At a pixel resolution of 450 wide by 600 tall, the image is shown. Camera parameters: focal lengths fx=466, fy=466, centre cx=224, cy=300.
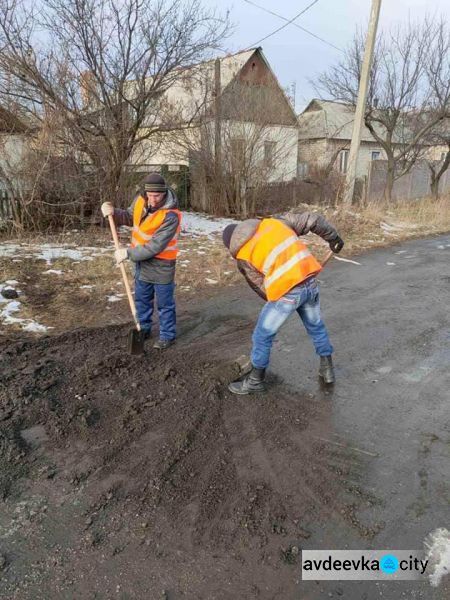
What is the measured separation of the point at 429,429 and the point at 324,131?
31.4 meters

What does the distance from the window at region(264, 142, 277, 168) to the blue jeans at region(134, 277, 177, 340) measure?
9.82m

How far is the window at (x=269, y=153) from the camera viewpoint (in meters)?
13.6

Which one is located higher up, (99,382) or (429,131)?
(429,131)

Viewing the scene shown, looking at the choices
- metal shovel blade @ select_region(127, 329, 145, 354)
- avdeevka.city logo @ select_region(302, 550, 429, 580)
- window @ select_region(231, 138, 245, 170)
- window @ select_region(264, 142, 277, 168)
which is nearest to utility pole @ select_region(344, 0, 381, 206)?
window @ select_region(264, 142, 277, 168)

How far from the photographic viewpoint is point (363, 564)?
89.8 inches

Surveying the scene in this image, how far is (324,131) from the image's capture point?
31.7m

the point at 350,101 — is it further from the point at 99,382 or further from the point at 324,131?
the point at 99,382

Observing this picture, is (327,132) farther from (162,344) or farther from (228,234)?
(228,234)

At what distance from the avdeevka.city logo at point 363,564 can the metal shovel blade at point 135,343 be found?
256 centimetres

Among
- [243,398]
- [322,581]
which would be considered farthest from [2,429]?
[322,581]

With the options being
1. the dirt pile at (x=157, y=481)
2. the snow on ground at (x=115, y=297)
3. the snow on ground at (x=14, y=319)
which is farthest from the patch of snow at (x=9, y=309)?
the dirt pile at (x=157, y=481)

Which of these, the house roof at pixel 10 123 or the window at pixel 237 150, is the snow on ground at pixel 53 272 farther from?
the window at pixel 237 150

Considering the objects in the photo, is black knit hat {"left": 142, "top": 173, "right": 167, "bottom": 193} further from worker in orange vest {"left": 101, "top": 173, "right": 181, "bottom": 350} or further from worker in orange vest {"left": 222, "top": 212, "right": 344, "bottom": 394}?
worker in orange vest {"left": 222, "top": 212, "right": 344, "bottom": 394}

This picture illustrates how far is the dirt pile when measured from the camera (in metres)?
2.20
